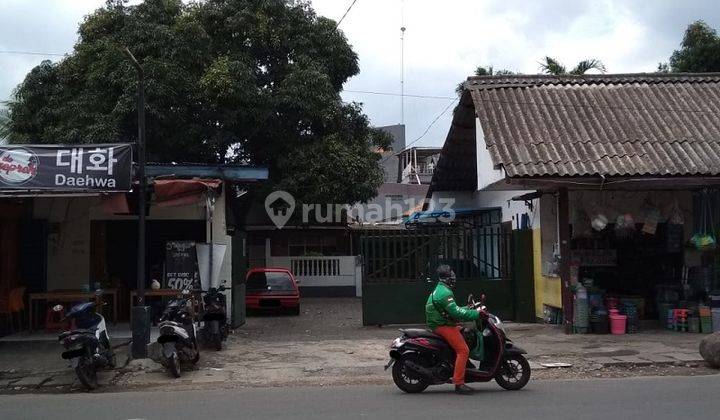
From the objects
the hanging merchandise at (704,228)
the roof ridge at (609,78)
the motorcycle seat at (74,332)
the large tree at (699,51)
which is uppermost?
the large tree at (699,51)

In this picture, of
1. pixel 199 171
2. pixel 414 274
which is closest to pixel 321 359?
pixel 414 274

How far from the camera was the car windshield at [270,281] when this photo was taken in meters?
18.8

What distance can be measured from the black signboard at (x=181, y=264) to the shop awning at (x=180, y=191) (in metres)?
1.22

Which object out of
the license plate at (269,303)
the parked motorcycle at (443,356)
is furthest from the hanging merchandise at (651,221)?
the license plate at (269,303)

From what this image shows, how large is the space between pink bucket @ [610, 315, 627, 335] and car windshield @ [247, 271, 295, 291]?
8.57 m

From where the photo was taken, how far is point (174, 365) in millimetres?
10008

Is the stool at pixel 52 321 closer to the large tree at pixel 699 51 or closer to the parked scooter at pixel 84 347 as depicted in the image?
the parked scooter at pixel 84 347

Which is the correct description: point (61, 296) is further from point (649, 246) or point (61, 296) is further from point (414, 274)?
point (649, 246)

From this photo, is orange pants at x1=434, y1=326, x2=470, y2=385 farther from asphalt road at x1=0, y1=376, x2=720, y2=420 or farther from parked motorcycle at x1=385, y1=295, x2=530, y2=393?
asphalt road at x1=0, y1=376, x2=720, y2=420

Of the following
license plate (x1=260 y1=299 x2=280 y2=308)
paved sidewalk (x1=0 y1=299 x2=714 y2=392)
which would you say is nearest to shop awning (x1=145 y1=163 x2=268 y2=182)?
paved sidewalk (x1=0 y1=299 x2=714 y2=392)

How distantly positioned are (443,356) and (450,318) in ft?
1.57

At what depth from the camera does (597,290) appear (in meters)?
13.7

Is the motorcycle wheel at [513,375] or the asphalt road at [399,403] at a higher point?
the motorcycle wheel at [513,375]

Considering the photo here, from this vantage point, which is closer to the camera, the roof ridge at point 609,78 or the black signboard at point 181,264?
the black signboard at point 181,264
